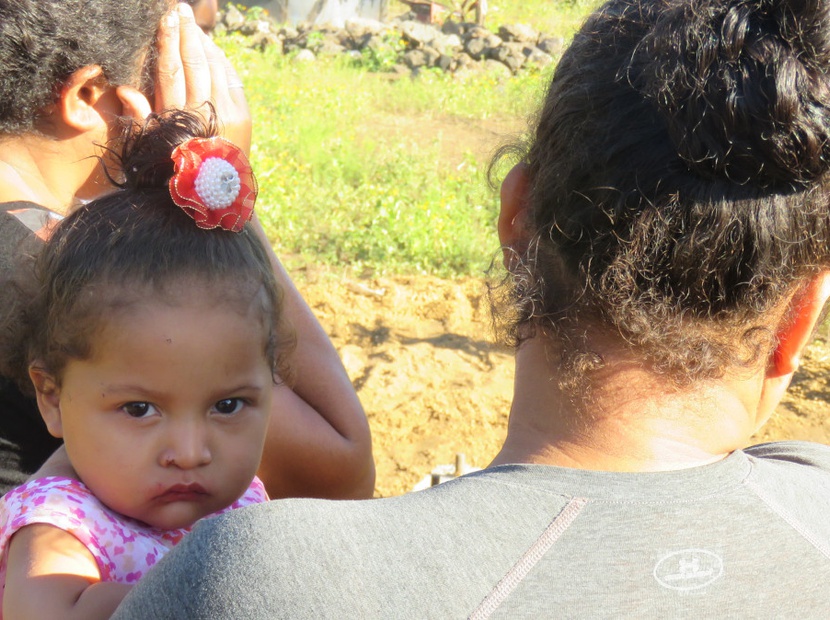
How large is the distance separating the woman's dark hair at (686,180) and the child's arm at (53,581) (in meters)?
0.88

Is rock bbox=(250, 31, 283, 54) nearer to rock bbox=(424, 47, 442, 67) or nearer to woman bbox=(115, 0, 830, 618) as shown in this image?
rock bbox=(424, 47, 442, 67)

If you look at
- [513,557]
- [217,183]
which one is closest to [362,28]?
[217,183]

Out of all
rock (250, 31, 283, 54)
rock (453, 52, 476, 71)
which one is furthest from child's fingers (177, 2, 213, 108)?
rock (250, 31, 283, 54)

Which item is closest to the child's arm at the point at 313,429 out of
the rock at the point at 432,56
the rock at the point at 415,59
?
the rock at the point at 415,59

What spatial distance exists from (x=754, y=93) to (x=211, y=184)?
1.06 meters

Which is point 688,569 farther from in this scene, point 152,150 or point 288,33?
point 288,33

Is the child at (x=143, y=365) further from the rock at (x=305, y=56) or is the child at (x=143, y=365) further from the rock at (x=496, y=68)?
the rock at (x=496, y=68)

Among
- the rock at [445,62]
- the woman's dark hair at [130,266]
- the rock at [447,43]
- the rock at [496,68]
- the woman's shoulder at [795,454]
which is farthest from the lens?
the rock at [447,43]

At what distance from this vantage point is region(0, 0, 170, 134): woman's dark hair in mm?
2168

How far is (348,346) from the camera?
234 inches

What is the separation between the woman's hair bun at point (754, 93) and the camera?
4.24 feet

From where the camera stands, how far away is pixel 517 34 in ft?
53.9

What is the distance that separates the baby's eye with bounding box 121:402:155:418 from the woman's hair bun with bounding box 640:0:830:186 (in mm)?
1094

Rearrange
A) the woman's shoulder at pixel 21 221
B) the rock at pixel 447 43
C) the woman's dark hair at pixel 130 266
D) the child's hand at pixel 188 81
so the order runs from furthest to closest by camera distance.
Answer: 1. the rock at pixel 447 43
2. the child's hand at pixel 188 81
3. the woman's shoulder at pixel 21 221
4. the woman's dark hair at pixel 130 266
